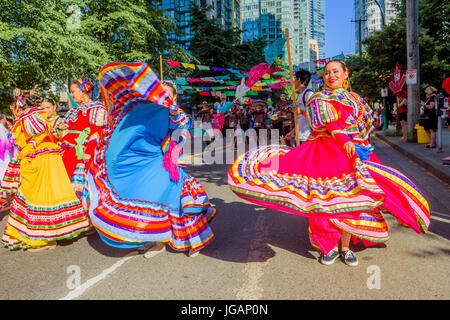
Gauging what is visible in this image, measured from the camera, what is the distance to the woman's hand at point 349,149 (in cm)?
341

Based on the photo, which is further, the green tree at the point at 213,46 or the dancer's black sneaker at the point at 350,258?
the green tree at the point at 213,46

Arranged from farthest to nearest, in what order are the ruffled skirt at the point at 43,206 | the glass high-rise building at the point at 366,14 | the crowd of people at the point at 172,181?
1. the glass high-rise building at the point at 366,14
2. the ruffled skirt at the point at 43,206
3. the crowd of people at the point at 172,181

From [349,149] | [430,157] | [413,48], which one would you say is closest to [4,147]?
[349,149]

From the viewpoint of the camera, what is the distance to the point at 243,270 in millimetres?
3570

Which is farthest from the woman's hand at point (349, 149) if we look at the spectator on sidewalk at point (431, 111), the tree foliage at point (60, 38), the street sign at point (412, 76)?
the tree foliage at point (60, 38)

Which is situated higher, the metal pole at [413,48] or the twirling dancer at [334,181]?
the metal pole at [413,48]

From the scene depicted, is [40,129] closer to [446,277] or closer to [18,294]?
[18,294]

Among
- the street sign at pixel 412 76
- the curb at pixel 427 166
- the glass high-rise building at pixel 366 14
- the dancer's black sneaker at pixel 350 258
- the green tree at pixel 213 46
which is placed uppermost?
the glass high-rise building at pixel 366 14

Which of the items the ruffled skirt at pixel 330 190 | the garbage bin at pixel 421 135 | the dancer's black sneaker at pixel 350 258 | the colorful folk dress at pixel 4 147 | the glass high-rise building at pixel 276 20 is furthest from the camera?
the glass high-rise building at pixel 276 20

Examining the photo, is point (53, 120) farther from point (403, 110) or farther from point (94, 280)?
point (403, 110)

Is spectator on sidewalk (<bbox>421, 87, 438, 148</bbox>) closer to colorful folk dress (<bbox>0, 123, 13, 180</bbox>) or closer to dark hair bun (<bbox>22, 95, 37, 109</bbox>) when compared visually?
dark hair bun (<bbox>22, 95, 37, 109</bbox>)

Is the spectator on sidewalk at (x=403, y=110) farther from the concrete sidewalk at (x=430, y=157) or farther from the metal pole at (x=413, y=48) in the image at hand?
the concrete sidewalk at (x=430, y=157)

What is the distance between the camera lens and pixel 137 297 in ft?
10.0
